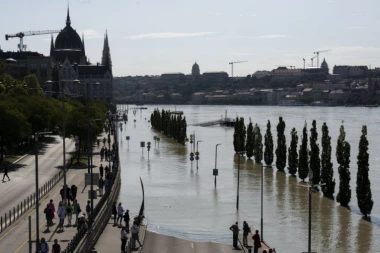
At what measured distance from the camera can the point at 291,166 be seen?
7931 cm

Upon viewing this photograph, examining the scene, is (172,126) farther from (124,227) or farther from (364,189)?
(124,227)

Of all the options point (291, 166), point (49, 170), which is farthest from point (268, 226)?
point (291, 166)

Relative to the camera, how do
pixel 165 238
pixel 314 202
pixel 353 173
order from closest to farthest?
pixel 165 238, pixel 314 202, pixel 353 173

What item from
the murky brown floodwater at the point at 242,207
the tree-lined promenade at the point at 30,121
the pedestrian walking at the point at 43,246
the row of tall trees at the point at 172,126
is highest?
the tree-lined promenade at the point at 30,121

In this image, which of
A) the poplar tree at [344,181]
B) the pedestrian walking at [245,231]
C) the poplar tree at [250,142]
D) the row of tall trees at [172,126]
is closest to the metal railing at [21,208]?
the pedestrian walking at [245,231]

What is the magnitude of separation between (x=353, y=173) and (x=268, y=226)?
111ft

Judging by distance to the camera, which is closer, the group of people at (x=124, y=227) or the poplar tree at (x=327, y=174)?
the group of people at (x=124, y=227)

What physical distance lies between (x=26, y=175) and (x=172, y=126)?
80.6 m

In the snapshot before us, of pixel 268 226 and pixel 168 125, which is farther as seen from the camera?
pixel 168 125

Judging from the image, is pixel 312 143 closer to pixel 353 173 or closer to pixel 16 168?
pixel 353 173

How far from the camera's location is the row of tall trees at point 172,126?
127581 millimetres

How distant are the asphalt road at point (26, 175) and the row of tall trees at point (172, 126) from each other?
40764mm

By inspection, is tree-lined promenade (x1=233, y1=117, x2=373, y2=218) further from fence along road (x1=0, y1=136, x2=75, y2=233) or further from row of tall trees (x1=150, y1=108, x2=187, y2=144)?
row of tall trees (x1=150, y1=108, x2=187, y2=144)

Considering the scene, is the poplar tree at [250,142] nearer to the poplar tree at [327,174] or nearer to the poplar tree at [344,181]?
the poplar tree at [327,174]
